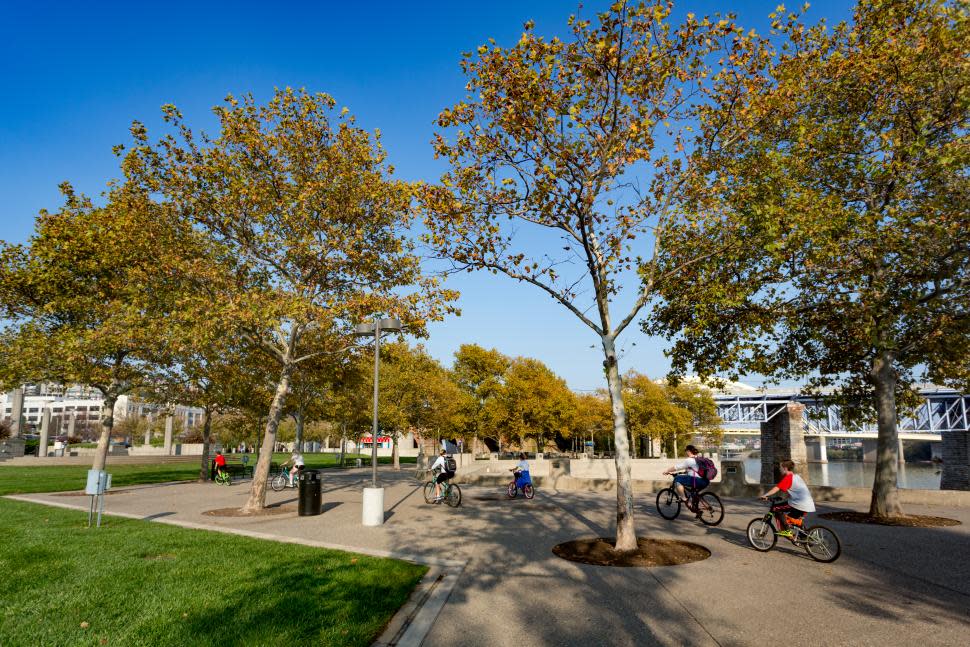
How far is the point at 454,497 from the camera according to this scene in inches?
715

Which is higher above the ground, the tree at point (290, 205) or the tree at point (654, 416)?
the tree at point (290, 205)

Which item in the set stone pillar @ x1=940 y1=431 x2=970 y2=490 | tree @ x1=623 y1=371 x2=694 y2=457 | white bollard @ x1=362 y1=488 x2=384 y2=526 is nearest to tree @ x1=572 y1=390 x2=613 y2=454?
tree @ x1=623 y1=371 x2=694 y2=457

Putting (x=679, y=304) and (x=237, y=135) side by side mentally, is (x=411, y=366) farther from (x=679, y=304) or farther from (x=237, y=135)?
(x=679, y=304)

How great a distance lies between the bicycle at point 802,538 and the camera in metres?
9.06

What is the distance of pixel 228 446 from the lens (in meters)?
88.4

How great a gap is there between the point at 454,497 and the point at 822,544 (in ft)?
37.0

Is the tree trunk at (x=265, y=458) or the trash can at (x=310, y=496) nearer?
the trash can at (x=310, y=496)

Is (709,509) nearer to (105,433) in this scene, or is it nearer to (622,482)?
(622,482)

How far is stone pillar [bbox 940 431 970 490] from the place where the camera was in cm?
4941

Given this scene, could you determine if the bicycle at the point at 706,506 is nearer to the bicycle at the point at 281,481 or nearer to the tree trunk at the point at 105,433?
the bicycle at the point at 281,481

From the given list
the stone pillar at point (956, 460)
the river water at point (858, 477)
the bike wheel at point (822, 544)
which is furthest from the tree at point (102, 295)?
the stone pillar at point (956, 460)

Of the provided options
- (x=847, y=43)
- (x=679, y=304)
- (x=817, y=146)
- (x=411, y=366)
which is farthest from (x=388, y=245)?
(x=411, y=366)

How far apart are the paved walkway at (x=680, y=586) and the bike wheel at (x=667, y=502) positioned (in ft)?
1.44

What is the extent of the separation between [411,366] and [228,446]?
57.0 meters
